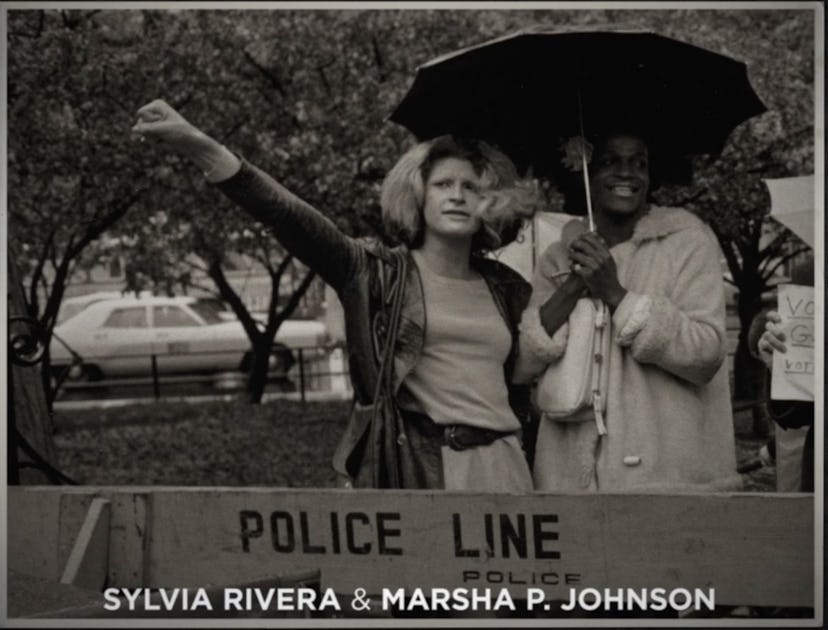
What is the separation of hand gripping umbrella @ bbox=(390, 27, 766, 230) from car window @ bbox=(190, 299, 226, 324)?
2.99 meters

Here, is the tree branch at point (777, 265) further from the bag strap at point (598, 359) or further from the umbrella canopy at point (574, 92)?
the bag strap at point (598, 359)

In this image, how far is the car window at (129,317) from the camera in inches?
280

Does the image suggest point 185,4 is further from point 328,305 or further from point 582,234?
point 328,305

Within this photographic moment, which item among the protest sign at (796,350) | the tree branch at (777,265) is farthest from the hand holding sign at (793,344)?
the tree branch at (777,265)

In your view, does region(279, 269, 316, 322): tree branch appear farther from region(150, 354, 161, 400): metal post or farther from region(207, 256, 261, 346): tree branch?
region(150, 354, 161, 400): metal post

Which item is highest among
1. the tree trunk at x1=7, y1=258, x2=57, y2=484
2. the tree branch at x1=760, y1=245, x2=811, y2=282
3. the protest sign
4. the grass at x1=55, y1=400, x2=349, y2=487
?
the tree branch at x1=760, y1=245, x2=811, y2=282

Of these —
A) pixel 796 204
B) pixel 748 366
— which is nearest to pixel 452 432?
pixel 796 204

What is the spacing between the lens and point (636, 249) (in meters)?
4.93

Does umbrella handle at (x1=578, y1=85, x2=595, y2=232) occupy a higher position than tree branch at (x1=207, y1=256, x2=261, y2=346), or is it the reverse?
umbrella handle at (x1=578, y1=85, x2=595, y2=232)

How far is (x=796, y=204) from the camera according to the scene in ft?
16.9

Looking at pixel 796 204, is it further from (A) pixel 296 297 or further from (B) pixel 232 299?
(B) pixel 232 299

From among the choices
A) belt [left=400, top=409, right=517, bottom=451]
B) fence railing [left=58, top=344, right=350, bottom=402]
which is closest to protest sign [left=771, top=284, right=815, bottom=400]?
belt [left=400, top=409, right=517, bottom=451]

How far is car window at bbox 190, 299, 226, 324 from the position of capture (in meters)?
7.83

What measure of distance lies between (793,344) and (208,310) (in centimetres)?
372
